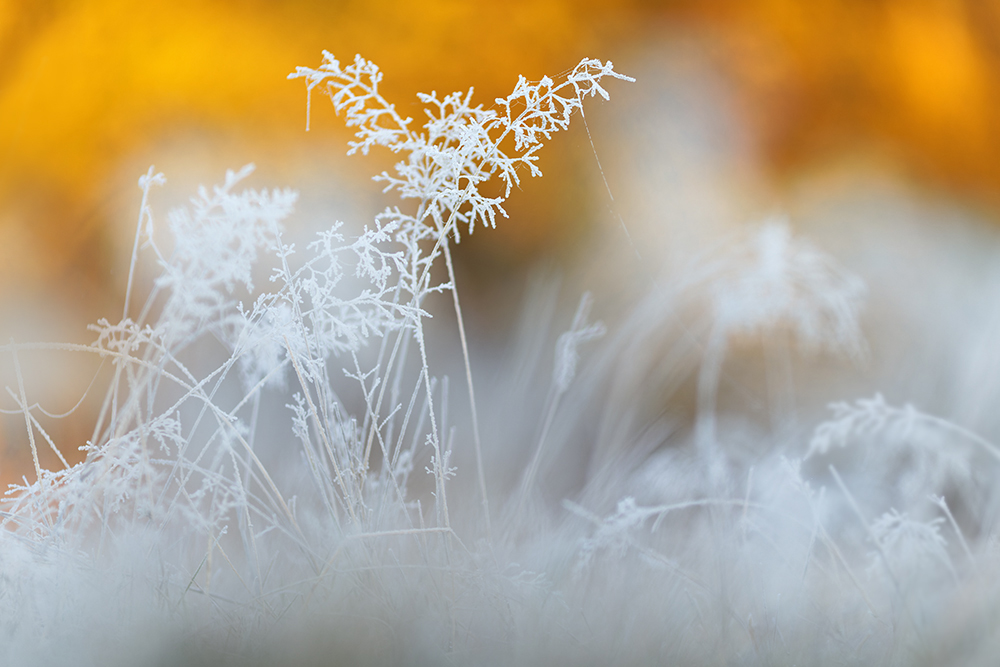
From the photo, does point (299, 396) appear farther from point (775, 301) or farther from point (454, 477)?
point (775, 301)

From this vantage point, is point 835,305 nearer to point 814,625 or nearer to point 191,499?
point 814,625

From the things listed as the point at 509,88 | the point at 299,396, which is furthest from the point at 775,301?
the point at 299,396

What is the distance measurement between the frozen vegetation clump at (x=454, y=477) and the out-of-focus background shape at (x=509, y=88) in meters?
0.04

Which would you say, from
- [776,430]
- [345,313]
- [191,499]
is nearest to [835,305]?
[776,430]

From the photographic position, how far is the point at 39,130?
0.71 metres

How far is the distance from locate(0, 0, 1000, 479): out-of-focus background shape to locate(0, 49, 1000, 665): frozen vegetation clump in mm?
42

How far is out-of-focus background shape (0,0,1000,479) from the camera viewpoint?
2.04 feet

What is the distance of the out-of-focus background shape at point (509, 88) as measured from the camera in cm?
62

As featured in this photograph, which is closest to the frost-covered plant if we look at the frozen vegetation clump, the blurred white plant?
the frozen vegetation clump

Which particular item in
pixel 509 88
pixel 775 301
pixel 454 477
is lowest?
pixel 454 477

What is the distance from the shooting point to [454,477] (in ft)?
1.84

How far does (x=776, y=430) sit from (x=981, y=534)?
0.15m

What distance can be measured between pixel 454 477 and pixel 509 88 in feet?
1.06

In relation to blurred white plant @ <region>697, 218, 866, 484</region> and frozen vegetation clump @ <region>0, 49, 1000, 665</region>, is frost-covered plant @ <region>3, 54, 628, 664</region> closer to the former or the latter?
frozen vegetation clump @ <region>0, 49, 1000, 665</region>
